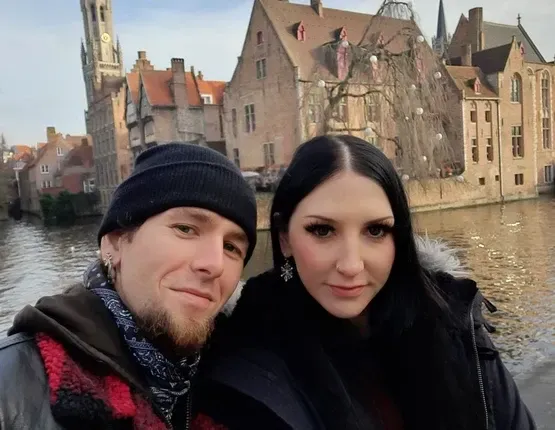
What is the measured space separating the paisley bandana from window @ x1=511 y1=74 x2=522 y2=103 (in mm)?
33800

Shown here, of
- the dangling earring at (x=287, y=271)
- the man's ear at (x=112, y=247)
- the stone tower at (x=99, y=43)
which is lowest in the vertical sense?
the dangling earring at (x=287, y=271)

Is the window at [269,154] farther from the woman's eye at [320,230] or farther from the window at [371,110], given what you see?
the woman's eye at [320,230]

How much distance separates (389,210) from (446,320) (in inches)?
17.5

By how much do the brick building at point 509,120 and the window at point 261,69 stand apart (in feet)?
38.6

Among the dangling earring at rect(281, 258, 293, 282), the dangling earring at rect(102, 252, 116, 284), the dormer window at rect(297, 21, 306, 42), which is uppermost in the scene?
the dormer window at rect(297, 21, 306, 42)

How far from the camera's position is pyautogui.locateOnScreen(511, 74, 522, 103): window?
3094cm

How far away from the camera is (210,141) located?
32.0m

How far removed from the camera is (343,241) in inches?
60.4

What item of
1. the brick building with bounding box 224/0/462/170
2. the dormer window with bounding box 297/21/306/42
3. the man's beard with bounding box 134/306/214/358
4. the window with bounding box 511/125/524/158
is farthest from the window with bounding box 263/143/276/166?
the man's beard with bounding box 134/306/214/358

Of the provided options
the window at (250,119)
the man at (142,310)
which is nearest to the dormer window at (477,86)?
the window at (250,119)

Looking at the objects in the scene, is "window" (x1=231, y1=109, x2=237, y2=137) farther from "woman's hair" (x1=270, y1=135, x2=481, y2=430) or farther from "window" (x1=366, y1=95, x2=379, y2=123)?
"woman's hair" (x1=270, y1=135, x2=481, y2=430)

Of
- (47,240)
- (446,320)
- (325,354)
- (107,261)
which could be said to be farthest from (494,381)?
(47,240)

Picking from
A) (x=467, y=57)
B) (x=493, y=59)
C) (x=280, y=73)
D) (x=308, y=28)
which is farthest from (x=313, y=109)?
(x=493, y=59)

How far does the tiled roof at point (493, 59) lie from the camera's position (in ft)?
100
